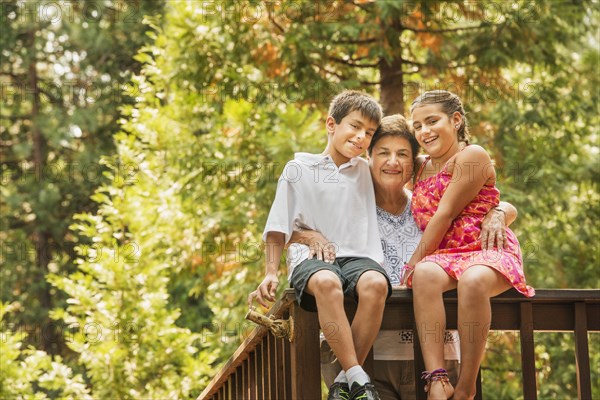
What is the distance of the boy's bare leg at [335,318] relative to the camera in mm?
2832

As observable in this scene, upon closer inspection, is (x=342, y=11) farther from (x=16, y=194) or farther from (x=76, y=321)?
(x=16, y=194)

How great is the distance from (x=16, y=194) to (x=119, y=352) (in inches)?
286

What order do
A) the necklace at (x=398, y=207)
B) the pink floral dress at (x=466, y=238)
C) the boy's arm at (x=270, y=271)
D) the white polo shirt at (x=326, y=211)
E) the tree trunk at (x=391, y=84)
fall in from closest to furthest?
the pink floral dress at (x=466, y=238)
the boy's arm at (x=270, y=271)
the white polo shirt at (x=326, y=211)
the necklace at (x=398, y=207)
the tree trunk at (x=391, y=84)

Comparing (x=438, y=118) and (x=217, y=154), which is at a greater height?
(x=217, y=154)

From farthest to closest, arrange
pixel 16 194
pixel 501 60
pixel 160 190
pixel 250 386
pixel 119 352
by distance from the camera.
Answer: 1. pixel 16 194
2. pixel 160 190
3. pixel 119 352
4. pixel 501 60
5. pixel 250 386

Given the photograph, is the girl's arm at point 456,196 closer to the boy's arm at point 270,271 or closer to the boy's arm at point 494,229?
the boy's arm at point 494,229

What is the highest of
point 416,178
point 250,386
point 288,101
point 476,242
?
point 288,101

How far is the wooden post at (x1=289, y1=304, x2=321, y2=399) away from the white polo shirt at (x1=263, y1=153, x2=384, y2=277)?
29cm

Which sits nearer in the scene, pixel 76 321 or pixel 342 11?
pixel 342 11

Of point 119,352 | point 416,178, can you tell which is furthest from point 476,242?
point 119,352

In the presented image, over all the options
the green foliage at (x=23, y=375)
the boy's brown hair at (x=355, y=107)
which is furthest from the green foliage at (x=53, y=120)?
the boy's brown hair at (x=355, y=107)

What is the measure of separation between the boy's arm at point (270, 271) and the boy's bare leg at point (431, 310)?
491 mm

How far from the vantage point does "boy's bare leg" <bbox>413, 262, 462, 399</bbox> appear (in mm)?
2900

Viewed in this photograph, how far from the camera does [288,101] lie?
29.7 feet
